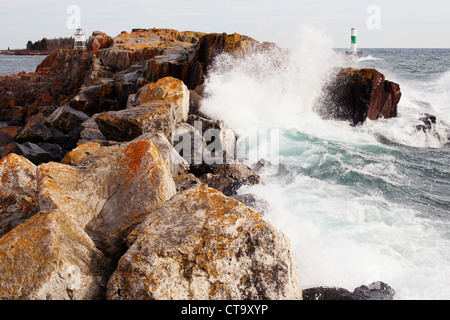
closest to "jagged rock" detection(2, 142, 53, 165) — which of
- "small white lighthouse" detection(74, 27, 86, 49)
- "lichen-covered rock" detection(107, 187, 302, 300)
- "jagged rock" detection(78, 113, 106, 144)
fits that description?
"jagged rock" detection(78, 113, 106, 144)

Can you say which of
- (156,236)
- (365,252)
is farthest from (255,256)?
(365,252)

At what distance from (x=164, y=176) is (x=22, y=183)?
222 cm

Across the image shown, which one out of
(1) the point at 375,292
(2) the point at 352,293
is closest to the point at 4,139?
(2) the point at 352,293

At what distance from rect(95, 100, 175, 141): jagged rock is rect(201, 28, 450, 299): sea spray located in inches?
92.4

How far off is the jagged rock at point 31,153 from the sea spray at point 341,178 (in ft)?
15.5

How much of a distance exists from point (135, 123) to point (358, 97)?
10.6 meters

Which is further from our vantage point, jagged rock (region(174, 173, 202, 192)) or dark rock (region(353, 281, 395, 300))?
jagged rock (region(174, 173, 202, 192))

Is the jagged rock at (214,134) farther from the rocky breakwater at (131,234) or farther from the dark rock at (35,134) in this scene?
the dark rock at (35,134)

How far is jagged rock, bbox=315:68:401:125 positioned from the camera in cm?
1514

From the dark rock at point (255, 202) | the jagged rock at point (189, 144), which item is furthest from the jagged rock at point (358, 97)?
the dark rock at point (255, 202)

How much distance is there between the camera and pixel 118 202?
13.8 feet

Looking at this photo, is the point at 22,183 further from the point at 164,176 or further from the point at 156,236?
the point at 156,236

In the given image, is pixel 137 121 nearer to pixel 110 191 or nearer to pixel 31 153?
pixel 31 153

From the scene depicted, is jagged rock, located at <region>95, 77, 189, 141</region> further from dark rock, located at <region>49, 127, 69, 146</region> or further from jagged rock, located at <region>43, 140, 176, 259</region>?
jagged rock, located at <region>43, 140, 176, 259</region>
